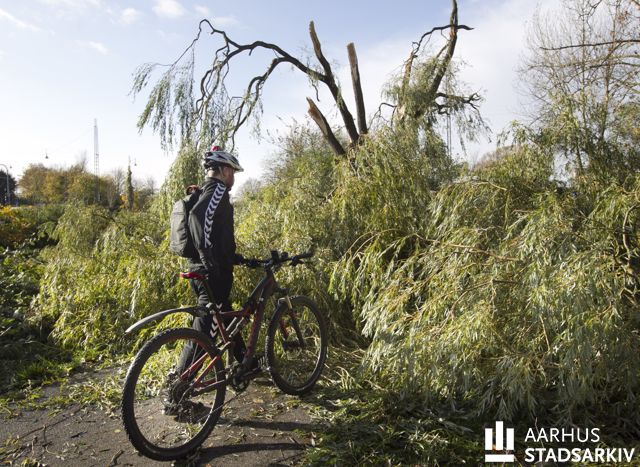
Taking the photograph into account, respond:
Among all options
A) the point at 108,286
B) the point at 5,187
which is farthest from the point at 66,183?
the point at 108,286

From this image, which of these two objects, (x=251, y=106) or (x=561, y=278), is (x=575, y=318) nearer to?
(x=561, y=278)

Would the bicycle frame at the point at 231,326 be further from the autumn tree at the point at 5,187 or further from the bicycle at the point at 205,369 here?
the autumn tree at the point at 5,187

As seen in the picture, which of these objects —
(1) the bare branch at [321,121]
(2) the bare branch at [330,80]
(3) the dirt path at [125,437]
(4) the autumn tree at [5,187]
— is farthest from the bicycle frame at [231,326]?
(4) the autumn tree at [5,187]

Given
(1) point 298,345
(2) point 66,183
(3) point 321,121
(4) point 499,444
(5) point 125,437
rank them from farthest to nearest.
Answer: (2) point 66,183 → (3) point 321,121 → (1) point 298,345 → (5) point 125,437 → (4) point 499,444

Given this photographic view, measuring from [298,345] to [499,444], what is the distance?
144 centimetres

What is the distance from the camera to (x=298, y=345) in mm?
3365

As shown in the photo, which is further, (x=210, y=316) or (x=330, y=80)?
(x=330, y=80)

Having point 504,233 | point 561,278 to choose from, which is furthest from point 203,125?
point 561,278

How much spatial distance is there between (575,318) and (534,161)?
6.00 ft

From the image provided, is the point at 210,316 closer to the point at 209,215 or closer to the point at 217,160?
the point at 209,215

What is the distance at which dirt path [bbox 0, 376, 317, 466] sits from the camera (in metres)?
2.46

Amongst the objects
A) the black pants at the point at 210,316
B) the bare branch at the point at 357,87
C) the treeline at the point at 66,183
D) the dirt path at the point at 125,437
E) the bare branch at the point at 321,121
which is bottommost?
the dirt path at the point at 125,437

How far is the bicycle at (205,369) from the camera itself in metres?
2.38

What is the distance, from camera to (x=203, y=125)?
6898 millimetres
